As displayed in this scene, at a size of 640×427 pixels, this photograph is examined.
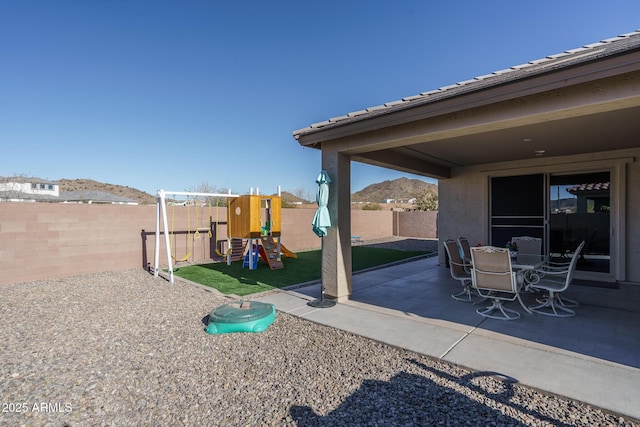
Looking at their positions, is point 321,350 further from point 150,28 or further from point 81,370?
point 150,28

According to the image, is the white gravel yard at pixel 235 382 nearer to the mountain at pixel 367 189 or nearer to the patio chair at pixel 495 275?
the patio chair at pixel 495 275

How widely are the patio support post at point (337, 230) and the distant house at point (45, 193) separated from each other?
15328 mm

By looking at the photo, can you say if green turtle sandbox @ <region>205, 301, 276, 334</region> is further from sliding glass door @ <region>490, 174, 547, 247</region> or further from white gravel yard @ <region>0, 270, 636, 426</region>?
sliding glass door @ <region>490, 174, 547, 247</region>

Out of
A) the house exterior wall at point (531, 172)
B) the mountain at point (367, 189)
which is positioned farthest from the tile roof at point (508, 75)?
the mountain at point (367, 189)

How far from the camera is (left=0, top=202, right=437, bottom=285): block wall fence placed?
23.6 feet

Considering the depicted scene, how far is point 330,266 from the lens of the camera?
18.7 ft

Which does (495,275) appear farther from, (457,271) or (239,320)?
(239,320)

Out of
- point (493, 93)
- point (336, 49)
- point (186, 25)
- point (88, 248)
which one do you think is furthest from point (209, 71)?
point (493, 93)

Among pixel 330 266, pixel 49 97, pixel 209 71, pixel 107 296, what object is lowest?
pixel 107 296

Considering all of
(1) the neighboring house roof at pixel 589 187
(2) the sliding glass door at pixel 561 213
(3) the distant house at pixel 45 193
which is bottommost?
(2) the sliding glass door at pixel 561 213

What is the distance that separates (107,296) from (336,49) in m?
10.5

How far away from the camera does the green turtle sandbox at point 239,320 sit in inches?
166

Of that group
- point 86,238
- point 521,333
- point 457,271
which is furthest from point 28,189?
point 521,333

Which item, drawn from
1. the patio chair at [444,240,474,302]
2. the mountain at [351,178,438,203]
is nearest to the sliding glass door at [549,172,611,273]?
the patio chair at [444,240,474,302]
